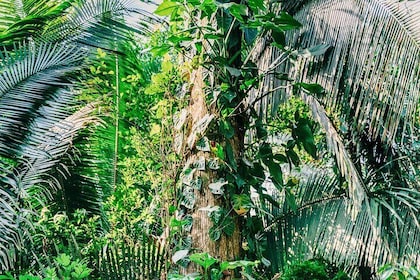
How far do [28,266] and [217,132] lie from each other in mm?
1442

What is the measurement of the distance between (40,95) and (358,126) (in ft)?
6.78

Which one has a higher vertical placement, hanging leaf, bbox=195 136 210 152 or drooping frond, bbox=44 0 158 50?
drooping frond, bbox=44 0 158 50

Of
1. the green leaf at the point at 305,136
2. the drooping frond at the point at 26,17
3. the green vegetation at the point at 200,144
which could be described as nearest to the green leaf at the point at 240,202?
the green vegetation at the point at 200,144

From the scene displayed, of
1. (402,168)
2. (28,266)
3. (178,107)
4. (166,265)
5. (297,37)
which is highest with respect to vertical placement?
(297,37)

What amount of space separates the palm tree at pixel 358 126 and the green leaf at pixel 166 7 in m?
0.74

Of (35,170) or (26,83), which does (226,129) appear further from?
(35,170)

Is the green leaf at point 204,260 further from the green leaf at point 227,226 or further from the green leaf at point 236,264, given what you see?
the green leaf at point 227,226

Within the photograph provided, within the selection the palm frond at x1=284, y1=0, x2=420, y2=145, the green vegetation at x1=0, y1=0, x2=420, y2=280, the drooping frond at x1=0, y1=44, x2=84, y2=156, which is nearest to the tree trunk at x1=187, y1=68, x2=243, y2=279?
the green vegetation at x1=0, y1=0, x2=420, y2=280

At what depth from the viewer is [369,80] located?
10.0ft

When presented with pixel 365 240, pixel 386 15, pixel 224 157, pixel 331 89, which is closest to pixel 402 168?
pixel 365 240

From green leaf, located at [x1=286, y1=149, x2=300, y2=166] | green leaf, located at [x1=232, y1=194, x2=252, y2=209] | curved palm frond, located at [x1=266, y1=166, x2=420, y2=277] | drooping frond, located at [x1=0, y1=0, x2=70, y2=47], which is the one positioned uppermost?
drooping frond, located at [x1=0, y1=0, x2=70, y2=47]

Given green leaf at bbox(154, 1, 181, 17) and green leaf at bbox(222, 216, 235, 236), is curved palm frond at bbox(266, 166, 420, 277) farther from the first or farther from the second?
green leaf at bbox(154, 1, 181, 17)

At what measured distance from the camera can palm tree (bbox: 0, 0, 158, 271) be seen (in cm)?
248

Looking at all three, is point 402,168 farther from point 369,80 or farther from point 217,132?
point 217,132
